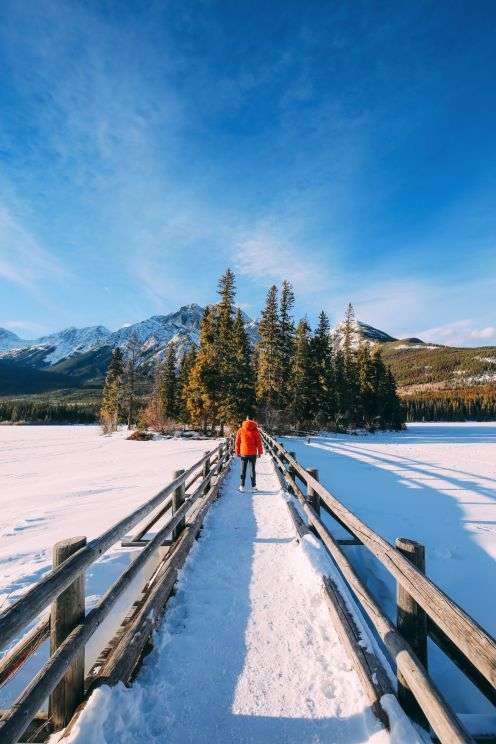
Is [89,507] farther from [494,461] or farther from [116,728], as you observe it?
[494,461]

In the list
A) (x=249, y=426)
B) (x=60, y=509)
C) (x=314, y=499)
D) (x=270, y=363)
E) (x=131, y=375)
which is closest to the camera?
(x=314, y=499)

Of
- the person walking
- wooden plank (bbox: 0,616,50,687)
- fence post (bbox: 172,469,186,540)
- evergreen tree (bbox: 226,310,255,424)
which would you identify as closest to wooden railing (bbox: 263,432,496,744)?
wooden plank (bbox: 0,616,50,687)

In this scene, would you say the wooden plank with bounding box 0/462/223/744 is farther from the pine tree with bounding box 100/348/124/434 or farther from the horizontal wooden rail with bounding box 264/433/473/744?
the pine tree with bounding box 100/348/124/434

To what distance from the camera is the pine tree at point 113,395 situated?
4997 cm

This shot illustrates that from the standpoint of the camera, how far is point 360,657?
3215 millimetres

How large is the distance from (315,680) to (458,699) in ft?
5.28

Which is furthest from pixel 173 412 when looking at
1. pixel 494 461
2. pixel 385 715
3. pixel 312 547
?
pixel 385 715

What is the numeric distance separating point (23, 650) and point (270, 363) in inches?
1425

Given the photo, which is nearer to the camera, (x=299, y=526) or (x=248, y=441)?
(x=299, y=526)

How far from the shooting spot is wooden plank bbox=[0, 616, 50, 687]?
96.6 inches

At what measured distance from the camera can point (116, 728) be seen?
2607mm

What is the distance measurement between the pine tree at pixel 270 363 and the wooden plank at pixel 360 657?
A: 33.6 metres

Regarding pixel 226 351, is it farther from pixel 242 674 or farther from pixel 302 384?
pixel 242 674

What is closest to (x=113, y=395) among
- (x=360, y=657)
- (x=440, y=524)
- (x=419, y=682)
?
(x=440, y=524)
